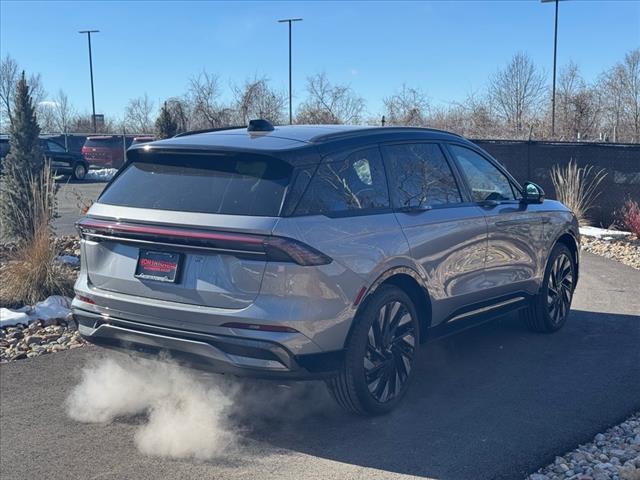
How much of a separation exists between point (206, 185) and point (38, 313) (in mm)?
3724

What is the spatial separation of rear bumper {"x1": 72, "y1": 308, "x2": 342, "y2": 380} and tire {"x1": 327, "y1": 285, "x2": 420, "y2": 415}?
17 centimetres

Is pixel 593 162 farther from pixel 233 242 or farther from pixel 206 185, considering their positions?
pixel 233 242

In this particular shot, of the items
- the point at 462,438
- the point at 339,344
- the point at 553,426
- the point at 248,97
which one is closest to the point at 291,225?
the point at 339,344

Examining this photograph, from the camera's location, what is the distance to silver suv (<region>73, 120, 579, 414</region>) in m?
4.01

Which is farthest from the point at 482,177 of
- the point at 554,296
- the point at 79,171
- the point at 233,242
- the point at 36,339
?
the point at 79,171

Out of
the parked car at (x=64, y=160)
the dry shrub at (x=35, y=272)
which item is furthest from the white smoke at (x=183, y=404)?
the parked car at (x=64, y=160)

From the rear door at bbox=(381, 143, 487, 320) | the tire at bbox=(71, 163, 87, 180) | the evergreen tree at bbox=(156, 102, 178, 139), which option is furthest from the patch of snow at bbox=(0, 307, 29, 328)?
the tire at bbox=(71, 163, 87, 180)

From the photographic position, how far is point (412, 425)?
4.60 metres

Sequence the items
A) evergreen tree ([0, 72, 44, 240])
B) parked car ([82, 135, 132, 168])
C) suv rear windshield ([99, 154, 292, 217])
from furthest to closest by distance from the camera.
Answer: parked car ([82, 135, 132, 168]) < evergreen tree ([0, 72, 44, 240]) < suv rear windshield ([99, 154, 292, 217])

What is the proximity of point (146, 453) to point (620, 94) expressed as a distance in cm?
3026

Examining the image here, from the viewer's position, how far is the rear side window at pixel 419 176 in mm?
5023

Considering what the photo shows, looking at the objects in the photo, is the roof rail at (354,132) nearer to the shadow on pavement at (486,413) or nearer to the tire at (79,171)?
the shadow on pavement at (486,413)

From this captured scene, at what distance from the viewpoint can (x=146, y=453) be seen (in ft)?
13.9

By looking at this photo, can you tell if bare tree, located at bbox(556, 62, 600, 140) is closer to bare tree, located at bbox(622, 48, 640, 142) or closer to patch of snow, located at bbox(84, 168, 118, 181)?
bare tree, located at bbox(622, 48, 640, 142)
